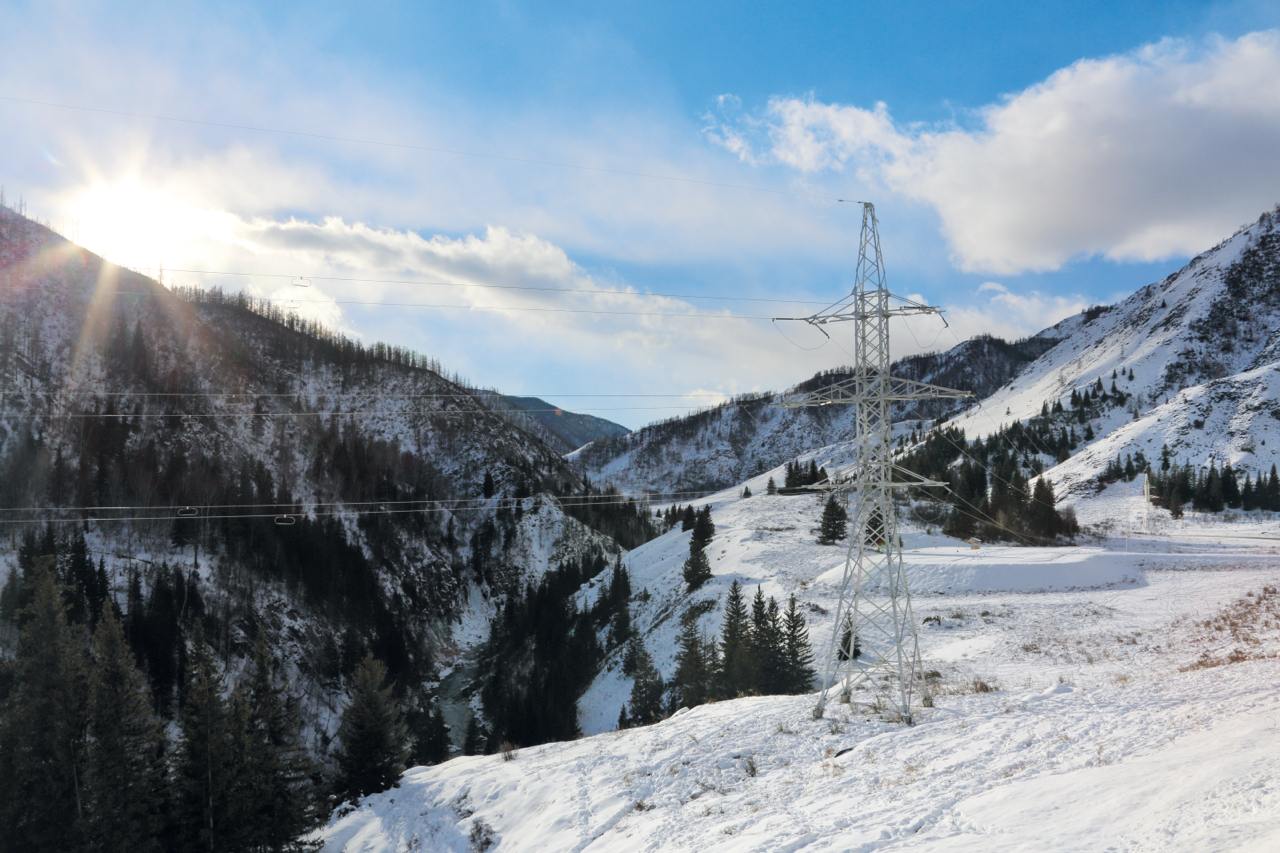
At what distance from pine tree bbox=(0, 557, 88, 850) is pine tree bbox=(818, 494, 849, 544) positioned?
55.3m

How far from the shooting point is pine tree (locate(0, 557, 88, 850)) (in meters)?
25.6

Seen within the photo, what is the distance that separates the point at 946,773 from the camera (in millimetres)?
13883

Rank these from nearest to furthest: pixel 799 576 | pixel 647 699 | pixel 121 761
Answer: pixel 121 761, pixel 647 699, pixel 799 576

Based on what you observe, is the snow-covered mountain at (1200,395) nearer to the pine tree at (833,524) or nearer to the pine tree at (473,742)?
the pine tree at (833,524)

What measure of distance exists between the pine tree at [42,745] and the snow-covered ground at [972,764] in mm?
10104

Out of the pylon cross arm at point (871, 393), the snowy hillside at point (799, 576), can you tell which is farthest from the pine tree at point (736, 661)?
the pylon cross arm at point (871, 393)

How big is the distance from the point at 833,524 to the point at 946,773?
52885 mm

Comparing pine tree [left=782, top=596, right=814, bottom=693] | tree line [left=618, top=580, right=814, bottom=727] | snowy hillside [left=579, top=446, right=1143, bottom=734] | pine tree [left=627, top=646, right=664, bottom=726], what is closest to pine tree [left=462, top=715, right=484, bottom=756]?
snowy hillside [left=579, top=446, right=1143, bottom=734]

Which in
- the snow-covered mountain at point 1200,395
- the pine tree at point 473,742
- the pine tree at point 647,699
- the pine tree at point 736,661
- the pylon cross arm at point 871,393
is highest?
the snow-covered mountain at point 1200,395

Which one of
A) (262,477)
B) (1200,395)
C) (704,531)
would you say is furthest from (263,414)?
(1200,395)

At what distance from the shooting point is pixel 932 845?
1052 centimetres

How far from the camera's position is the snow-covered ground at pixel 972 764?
1069 centimetres

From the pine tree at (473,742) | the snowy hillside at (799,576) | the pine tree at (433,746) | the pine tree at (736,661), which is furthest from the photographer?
the pine tree at (473,742)

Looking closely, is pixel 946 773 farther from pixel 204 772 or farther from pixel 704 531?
pixel 704 531
